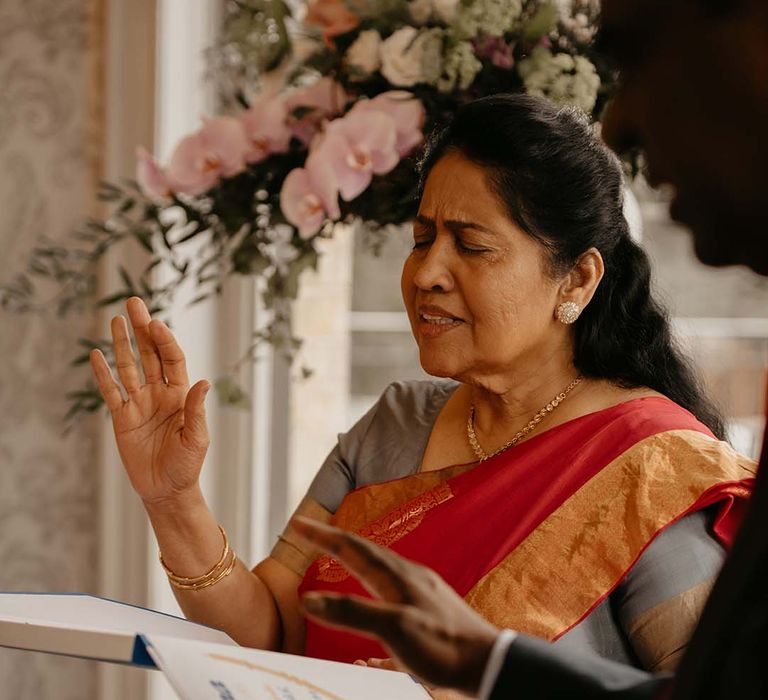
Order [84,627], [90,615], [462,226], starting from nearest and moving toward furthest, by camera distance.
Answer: [84,627], [90,615], [462,226]

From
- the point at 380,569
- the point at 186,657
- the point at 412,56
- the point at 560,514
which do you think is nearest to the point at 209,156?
the point at 412,56

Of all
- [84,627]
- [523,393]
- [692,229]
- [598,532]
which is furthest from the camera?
[523,393]

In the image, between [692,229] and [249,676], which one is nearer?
[692,229]

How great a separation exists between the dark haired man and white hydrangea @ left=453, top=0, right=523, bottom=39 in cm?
90

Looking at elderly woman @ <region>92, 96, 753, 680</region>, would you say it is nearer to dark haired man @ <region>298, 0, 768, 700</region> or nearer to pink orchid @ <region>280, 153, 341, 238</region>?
pink orchid @ <region>280, 153, 341, 238</region>

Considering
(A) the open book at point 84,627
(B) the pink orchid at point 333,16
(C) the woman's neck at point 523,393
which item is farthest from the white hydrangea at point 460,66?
(A) the open book at point 84,627

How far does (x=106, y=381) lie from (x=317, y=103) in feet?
1.68

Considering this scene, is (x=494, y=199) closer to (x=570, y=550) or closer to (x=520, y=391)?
(x=520, y=391)

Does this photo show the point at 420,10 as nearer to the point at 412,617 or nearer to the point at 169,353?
the point at 169,353

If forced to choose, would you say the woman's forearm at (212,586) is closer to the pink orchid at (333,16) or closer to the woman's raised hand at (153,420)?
the woman's raised hand at (153,420)

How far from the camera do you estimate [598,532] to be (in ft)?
4.20

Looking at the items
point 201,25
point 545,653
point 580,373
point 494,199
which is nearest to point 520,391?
point 580,373

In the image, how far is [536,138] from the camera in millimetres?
1386

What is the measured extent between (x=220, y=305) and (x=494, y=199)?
1.00 meters
